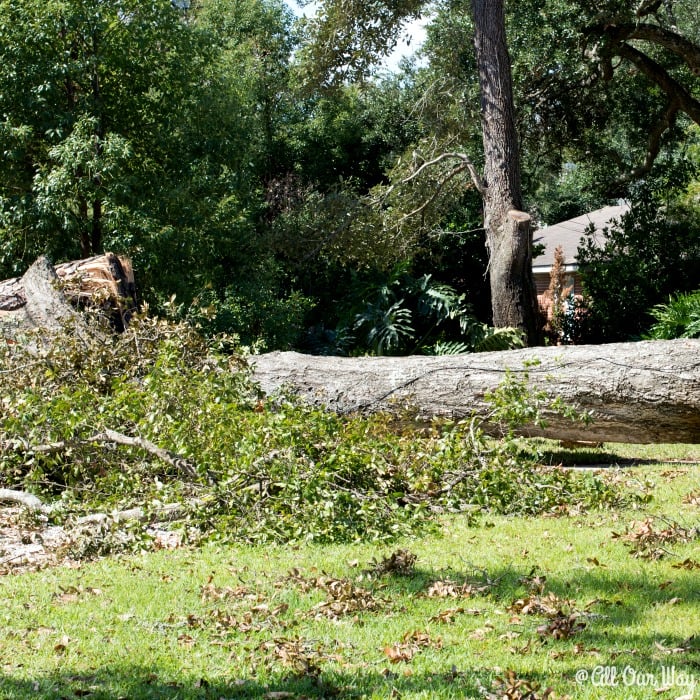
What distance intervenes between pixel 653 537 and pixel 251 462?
2660 mm

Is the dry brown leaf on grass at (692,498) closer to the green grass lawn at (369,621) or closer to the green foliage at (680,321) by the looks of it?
the green grass lawn at (369,621)

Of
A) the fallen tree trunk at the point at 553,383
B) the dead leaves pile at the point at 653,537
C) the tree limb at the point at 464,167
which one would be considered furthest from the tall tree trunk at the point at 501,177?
the dead leaves pile at the point at 653,537

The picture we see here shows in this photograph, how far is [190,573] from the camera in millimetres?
5125

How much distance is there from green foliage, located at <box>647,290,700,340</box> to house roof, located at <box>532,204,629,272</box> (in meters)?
10.2

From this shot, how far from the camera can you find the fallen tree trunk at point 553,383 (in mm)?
8242

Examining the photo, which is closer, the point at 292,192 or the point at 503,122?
the point at 503,122

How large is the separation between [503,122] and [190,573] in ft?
35.2

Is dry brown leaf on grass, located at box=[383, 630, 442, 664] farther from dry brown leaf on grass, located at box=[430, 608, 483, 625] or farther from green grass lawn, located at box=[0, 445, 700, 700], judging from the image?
dry brown leaf on grass, located at box=[430, 608, 483, 625]

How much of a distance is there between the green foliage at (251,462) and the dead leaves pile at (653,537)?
2.84ft

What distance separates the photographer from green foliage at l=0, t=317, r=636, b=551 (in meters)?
6.00

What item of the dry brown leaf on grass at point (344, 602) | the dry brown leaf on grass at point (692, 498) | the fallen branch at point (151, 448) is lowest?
the dry brown leaf on grass at point (692, 498)

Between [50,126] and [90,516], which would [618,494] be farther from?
[50,126]

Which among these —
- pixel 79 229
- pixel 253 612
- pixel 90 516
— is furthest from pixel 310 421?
pixel 79 229

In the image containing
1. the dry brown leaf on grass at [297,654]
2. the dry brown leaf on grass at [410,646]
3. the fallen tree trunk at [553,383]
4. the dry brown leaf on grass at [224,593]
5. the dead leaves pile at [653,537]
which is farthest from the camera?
the fallen tree trunk at [553,383]
